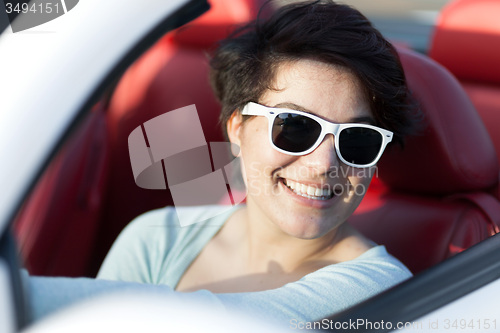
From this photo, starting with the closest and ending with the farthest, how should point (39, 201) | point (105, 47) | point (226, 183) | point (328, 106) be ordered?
point (105, 47) → point (328, 106) → point (226, 183) → point (39, 201)

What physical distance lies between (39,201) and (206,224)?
1.84 ft

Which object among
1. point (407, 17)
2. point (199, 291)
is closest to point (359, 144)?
point (199, 291)

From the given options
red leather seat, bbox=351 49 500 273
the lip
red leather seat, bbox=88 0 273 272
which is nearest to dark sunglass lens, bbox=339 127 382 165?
the lip

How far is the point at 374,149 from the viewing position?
147 cm

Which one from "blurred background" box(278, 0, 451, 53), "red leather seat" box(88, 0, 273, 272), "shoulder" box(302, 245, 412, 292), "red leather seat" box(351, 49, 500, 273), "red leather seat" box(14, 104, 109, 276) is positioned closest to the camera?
"shoulder" box(302, 245, 412, 292)

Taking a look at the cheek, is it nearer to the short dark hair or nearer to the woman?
the woman

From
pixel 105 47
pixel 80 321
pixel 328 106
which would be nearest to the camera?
pixel 80 321

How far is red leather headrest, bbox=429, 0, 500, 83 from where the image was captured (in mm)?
2538

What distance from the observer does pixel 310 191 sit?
1458 mm

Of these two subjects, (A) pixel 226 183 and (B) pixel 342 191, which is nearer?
(B) pixel 342 191

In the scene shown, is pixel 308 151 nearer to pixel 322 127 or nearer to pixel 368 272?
pixel 322 127

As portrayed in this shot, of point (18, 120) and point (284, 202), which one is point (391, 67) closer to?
point (284, 202)

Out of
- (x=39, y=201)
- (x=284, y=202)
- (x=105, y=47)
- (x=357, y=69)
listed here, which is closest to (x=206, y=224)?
(x=284, y=202)

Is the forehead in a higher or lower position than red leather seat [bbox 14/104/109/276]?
higher
